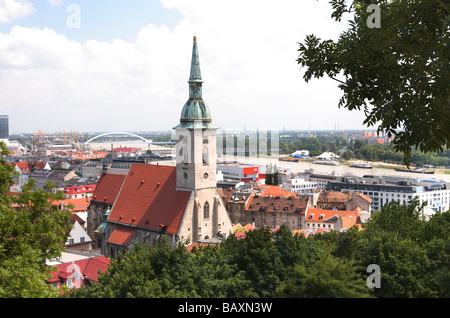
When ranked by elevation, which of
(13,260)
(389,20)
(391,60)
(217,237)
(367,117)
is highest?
(389,20)

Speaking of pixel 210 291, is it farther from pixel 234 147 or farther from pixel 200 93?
pixel 234 147

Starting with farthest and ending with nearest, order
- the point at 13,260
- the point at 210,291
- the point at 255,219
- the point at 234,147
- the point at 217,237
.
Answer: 1. the point at 234,147
2. the point at 255,219
3. the point at 217,237
4. the point at 210,291
5. the point at 13,260

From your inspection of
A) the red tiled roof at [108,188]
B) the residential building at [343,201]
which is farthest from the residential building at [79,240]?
the residential building at [343,201]

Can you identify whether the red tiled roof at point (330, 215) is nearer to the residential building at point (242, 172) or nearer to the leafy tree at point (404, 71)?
the leafy tree at point (404, 71)

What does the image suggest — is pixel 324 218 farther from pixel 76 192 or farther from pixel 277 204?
pixel 76 192

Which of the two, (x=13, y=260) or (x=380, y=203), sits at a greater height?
(x=13, y=260)

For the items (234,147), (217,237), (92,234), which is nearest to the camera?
(217,237)

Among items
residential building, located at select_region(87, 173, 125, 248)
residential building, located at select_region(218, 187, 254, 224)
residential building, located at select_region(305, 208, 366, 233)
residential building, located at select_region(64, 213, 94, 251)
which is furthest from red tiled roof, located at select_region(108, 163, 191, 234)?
residential building, located at select_region(218, 187, 254, 224)

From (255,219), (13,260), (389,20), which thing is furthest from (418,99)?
(255,219)
